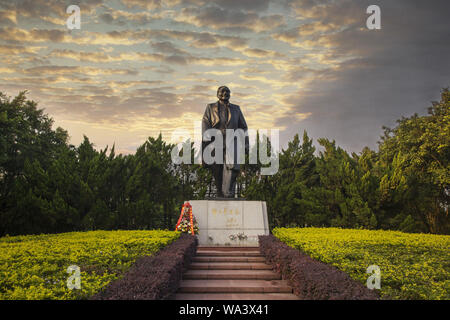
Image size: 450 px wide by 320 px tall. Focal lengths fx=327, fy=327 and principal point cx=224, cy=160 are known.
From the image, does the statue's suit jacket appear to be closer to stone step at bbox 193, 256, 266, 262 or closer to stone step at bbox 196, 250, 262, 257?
stone step at bbox 196, 250, 262, 257

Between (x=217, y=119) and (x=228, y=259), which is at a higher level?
(x=217, y=119)

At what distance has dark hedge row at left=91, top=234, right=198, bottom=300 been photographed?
3.37 metres

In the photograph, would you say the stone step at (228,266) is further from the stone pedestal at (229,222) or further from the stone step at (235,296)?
the stone pedestal at (229,222)

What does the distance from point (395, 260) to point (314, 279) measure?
81.5 inches

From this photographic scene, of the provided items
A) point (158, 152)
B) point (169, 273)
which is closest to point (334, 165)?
point (158, 152)

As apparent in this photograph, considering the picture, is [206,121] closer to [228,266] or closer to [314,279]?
[228,266]

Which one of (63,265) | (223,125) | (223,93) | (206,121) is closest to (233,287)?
(63,265)

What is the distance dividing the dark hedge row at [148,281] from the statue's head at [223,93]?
5380mm

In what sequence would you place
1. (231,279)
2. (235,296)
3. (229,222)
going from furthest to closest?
(229,222), (231,279), (235,296)

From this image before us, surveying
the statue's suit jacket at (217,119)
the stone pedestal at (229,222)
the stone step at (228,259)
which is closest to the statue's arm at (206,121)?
the statue's suit jacket at (217,119)

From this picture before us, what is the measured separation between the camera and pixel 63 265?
4.85 metres

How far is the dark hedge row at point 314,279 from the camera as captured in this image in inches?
140

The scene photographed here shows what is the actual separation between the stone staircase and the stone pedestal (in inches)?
39.1

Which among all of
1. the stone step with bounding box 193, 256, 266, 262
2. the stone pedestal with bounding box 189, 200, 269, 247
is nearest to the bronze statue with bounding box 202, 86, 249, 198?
the stone pedestal with bounding box 189, 200, 269, 247
